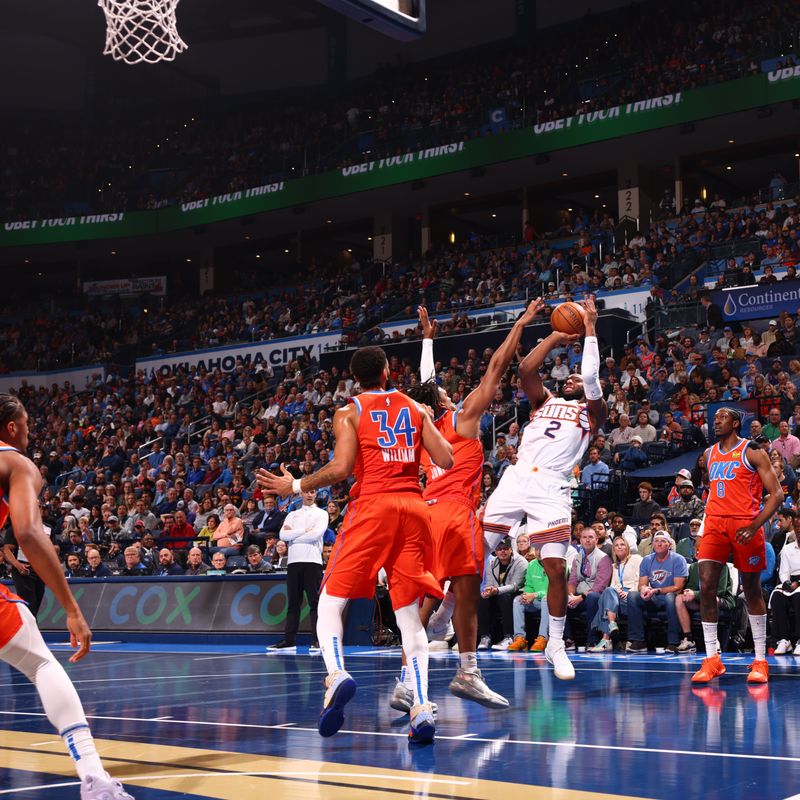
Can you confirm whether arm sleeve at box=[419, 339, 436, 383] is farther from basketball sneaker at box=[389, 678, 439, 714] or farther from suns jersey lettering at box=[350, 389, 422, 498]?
basketball sneaker at box=[389, 678, 439, 714]

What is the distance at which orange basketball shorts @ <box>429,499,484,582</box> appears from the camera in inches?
288

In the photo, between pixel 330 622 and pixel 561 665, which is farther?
pixel 561 665

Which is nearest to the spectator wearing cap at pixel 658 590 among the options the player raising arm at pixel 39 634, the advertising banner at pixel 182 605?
the advertising banner at pixel 182 605

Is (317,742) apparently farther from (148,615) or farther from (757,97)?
(757,97)

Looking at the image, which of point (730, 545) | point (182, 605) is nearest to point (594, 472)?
point (182, 605)

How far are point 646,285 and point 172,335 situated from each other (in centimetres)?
1689

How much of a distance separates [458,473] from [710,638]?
279 cm

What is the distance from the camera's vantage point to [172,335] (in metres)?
35.1

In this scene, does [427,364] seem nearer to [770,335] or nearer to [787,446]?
[787,446]

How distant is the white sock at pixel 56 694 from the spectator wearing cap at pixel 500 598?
29.5 ft

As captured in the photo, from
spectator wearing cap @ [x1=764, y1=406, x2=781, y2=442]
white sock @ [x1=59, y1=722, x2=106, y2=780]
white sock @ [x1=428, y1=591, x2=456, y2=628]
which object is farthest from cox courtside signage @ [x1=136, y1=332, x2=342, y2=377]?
white sock @ [x1=59, y1=722, x2=106, y2=780]

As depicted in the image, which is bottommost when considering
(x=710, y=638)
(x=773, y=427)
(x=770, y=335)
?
(x=710, y=638)

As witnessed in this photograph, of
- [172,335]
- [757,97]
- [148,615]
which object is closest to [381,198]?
[172,335]

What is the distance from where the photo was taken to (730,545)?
28.7 feet
